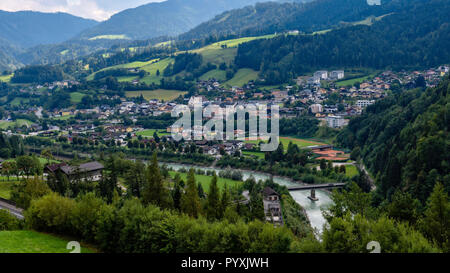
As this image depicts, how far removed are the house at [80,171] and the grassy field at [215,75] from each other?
72702mm

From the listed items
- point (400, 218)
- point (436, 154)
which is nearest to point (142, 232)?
point (400, 218)

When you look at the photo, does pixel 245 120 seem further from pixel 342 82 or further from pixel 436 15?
pixel 436 15

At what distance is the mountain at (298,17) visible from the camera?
14762cm

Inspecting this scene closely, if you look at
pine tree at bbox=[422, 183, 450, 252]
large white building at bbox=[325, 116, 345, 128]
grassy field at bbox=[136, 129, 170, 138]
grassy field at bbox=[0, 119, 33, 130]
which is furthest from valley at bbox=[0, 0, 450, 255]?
grassy field at bbox=[136, 129, 170, 138]

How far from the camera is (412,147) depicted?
104ft

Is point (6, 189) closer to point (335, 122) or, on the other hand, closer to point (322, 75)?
point (335, 122)

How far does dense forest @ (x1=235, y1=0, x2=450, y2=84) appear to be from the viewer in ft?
315

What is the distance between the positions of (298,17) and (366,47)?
7709 cm

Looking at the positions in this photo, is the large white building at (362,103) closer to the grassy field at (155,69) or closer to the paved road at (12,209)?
the grassy field at (155,69)

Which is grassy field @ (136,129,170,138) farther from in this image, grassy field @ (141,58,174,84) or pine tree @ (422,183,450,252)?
pine tree @ (422,183,450,252)

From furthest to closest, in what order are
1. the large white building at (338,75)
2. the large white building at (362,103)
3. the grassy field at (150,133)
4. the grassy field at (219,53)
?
the grassy field at (219,53)
the large white building at (338,75)
the large white building at (362,103)
the grassy field at (150,133)

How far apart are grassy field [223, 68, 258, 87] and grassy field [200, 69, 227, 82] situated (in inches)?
121

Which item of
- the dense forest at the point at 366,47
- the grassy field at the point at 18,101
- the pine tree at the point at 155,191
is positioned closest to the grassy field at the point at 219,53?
the dense forest at the point at 366,47

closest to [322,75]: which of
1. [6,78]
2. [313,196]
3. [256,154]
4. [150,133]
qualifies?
[150,133]
